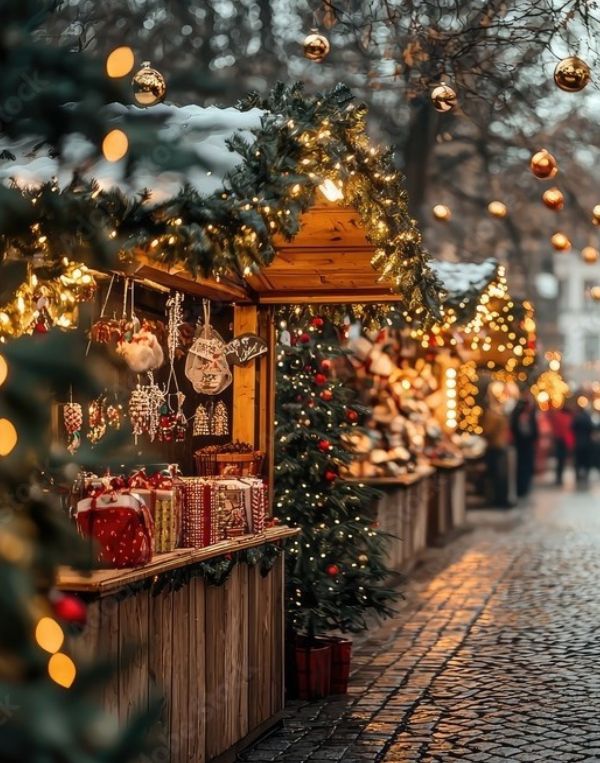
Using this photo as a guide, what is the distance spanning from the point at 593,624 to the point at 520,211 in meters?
18.1

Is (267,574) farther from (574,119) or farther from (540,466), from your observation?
(540,466)

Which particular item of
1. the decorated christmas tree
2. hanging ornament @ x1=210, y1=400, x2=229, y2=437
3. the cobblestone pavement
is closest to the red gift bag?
the cobblestone pavement

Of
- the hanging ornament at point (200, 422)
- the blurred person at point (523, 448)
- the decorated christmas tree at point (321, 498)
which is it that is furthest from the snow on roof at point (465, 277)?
the blurred person at point (523, 448)

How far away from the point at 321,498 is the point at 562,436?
93.0 ft

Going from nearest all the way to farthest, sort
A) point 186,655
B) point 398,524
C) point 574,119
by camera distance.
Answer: point 186,655 < point 398,524 < point 574,119

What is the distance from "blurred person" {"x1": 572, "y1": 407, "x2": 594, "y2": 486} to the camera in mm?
36531

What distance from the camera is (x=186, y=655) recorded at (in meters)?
7.06

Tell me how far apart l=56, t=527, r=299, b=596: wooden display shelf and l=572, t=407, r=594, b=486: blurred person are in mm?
28419

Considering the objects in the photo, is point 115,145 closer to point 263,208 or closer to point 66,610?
point 66,610

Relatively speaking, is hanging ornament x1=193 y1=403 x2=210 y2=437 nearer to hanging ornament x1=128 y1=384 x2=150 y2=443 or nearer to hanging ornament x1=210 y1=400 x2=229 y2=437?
hanging ornament x1=210 y1=400 x2=229 y2=437

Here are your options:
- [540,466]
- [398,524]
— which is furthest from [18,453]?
[540,466]

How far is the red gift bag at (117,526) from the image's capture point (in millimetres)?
6191

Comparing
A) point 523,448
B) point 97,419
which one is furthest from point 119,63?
point 523,448

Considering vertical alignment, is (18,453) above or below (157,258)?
below
